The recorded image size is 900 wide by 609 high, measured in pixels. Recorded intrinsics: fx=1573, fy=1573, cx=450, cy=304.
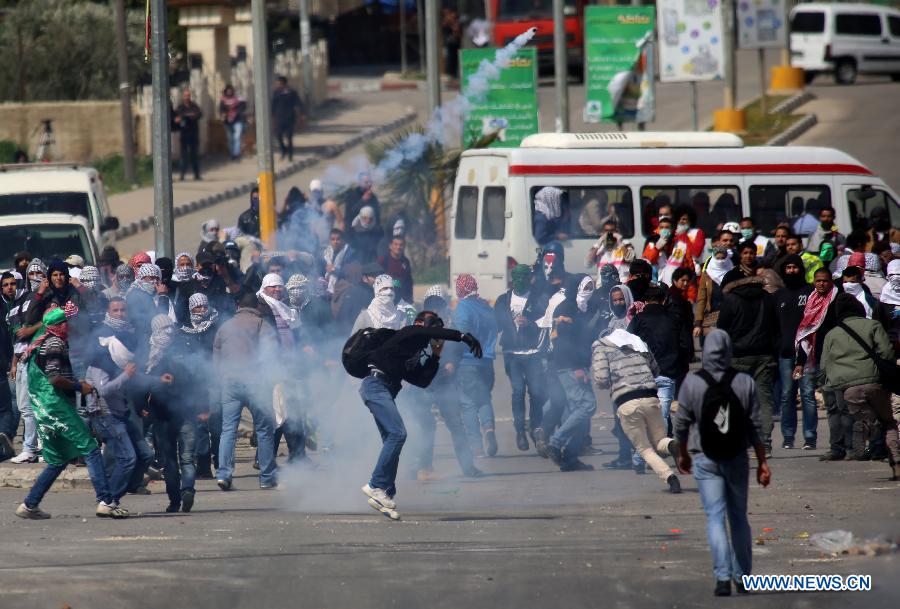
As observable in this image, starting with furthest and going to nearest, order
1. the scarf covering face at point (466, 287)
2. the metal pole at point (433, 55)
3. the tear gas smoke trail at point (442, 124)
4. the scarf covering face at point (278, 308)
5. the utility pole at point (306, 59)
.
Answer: the utility pole at point (306, 59)
the metal pole at point (433, 55)
the tear gas smoke trail at point (442, 124)
the scarf covering face at point (466, 287)
the scarf covering face at point (278, 308)

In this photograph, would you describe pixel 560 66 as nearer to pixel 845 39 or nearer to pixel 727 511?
pixel 845 39

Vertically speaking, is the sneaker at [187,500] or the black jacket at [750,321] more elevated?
the black jacket at [750,321]

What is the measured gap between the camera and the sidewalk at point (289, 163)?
30047mm

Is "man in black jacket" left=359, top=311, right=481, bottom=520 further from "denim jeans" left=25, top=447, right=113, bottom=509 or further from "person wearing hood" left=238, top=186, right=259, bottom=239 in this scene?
"person wearing hood" left=238, top=186, right=259, bottom=239

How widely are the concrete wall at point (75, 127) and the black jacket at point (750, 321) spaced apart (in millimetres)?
23382

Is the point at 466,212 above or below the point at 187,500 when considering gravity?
above

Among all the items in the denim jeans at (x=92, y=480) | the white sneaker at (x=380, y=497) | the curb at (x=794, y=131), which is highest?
the curb at (x=794, y=131)

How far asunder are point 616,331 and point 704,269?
13.5 ft

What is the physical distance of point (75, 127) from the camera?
34562 millimetres

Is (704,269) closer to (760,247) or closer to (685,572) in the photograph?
(760,247)

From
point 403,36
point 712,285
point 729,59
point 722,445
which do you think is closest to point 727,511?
point 722,445

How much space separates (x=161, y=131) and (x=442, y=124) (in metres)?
10.2

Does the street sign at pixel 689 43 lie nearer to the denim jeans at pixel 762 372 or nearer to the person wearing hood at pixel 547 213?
the person wearing hood at pixel 547 213

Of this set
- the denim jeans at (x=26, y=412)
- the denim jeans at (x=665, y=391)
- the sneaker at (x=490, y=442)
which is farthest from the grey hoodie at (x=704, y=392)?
the denim jeans at (x=26, y=412)
